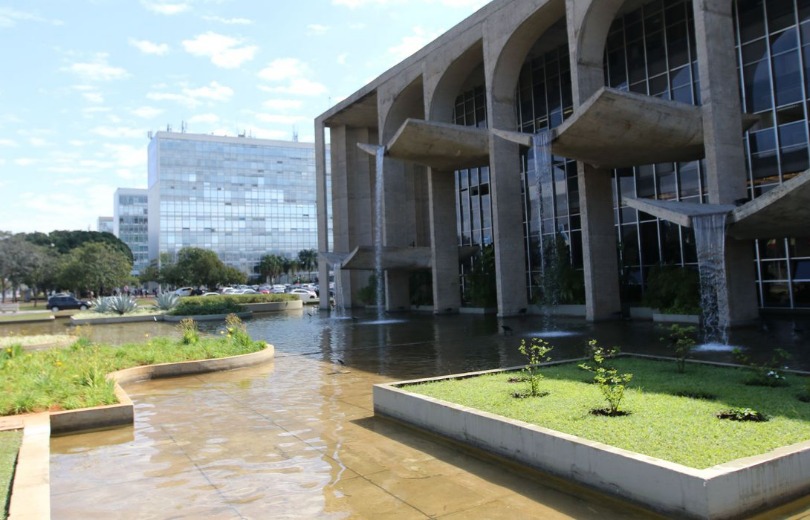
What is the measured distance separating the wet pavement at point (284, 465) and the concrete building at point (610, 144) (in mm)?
10913

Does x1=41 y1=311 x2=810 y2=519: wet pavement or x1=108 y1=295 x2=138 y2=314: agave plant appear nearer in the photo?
x1=41 y1=311 x2=810 y2=519: wet pavement

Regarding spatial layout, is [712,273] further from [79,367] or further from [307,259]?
[307,259]

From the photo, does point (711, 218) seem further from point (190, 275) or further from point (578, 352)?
point (190, 275)

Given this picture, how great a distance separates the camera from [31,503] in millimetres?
4781

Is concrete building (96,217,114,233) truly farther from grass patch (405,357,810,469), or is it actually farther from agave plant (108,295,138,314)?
grass patch (405,357,810,469)

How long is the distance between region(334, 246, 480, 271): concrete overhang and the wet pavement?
19.9 meters

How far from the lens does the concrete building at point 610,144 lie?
18.3m

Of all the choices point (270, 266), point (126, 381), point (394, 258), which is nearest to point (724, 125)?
point (126, 381)

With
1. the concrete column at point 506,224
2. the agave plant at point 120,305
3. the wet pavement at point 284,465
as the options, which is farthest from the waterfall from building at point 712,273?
the agave plant at point 120,305

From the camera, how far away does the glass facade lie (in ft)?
70.3

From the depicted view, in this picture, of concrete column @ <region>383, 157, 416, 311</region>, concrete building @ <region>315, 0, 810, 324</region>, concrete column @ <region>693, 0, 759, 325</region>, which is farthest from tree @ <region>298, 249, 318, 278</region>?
concrete column @ <region>693, 0, 759, 325</region>

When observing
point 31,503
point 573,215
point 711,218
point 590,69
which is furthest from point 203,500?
point 573,215

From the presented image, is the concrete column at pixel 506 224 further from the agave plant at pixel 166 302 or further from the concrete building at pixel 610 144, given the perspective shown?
the agave plant at pixel 166 302

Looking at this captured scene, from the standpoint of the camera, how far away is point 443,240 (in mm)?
30656
